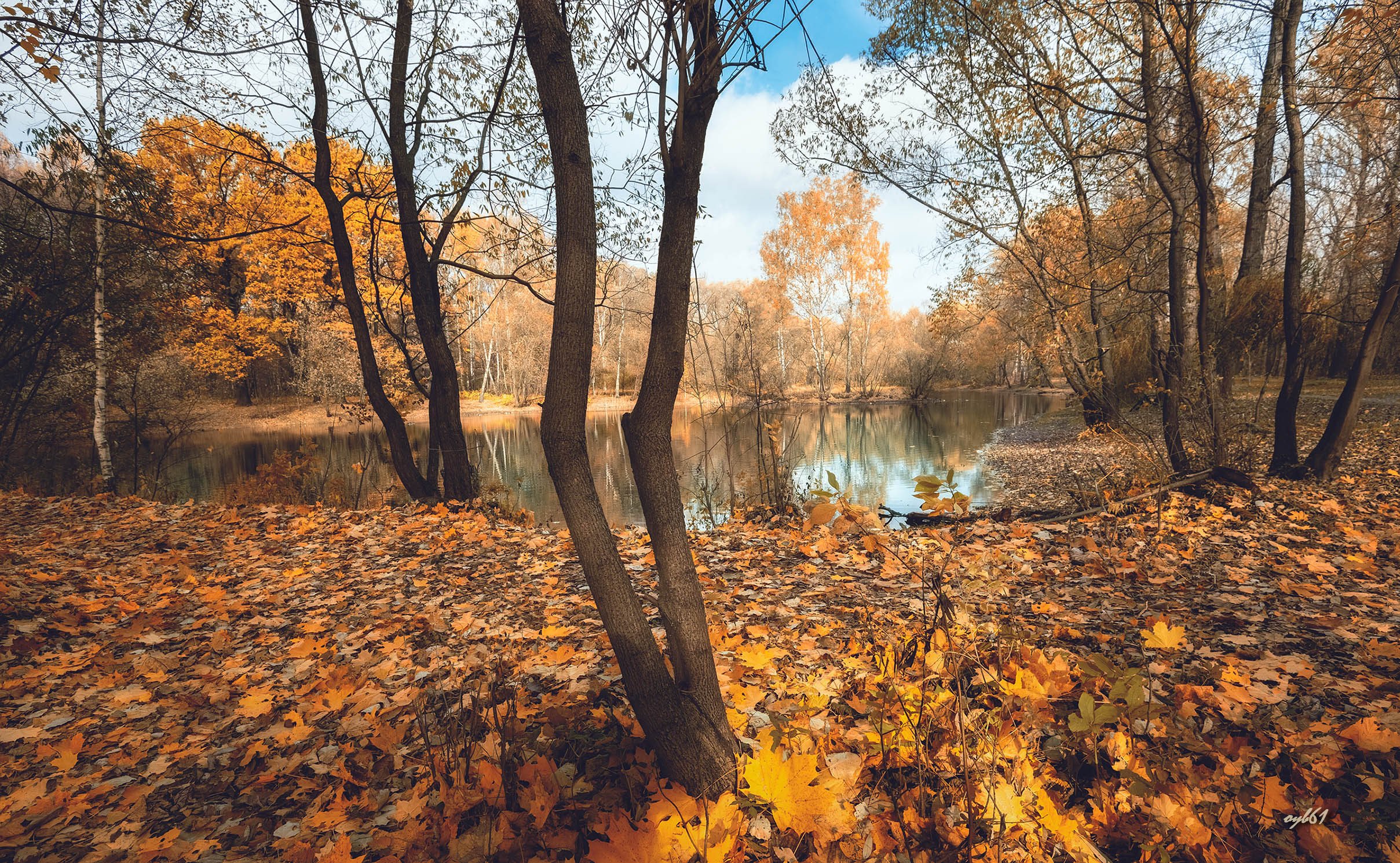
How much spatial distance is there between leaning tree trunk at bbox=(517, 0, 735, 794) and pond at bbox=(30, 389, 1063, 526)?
3.64 meters

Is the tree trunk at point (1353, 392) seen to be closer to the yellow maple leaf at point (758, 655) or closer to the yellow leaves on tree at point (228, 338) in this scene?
the yellow maple leaf at point (758, 655)

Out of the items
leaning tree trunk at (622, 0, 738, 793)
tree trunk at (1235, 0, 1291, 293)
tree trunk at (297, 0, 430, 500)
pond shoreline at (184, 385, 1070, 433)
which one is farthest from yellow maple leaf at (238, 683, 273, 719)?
pond shoreline at (184, 385, 1070, 433)

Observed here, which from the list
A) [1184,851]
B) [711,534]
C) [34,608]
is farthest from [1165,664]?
[34,608]

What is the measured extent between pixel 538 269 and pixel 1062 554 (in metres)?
7.27

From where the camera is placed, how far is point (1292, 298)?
19.0 feet

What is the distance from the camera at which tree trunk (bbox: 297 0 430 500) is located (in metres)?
6.32

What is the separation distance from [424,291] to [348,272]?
3.16 feet

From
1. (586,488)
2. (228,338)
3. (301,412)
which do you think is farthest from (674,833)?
(301,412)

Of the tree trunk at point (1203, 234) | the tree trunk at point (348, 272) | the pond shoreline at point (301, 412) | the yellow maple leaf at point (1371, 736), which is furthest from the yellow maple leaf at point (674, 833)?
the pond shoreline at point (301, 412)

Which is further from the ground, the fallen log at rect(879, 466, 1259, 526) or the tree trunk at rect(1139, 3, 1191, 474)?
the tree trunk at rect(1139, 3, 1191, 474)

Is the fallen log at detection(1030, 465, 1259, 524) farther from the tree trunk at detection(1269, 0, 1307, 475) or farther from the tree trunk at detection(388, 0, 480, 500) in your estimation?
the tree trunk at detection(388, 0, 480, 500)

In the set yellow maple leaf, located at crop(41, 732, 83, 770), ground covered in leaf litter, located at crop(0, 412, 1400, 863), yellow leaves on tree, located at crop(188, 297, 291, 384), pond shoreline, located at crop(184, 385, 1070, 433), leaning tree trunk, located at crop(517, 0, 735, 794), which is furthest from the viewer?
pond shoreline, located at crop(184, 385, 1070, 433)

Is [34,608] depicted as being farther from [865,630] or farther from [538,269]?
[538,269]

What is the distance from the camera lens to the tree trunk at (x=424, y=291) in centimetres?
643
